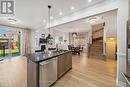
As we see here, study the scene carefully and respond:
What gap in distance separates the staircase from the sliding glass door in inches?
305

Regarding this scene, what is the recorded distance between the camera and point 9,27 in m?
10.4

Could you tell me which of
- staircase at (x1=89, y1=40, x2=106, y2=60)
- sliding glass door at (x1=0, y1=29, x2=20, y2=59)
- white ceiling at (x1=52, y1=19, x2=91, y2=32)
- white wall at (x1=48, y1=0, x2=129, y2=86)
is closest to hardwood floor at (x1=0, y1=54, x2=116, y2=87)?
white wall at (x1=48, y1=0, x2=129, y2=86)

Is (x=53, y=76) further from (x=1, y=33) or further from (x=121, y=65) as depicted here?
(x=1, y=33)

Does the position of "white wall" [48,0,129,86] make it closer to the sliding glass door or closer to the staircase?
the staircase

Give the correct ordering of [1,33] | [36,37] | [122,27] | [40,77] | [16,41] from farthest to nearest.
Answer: [36,37], [16,41], [1,33], [122,27], [40,77]

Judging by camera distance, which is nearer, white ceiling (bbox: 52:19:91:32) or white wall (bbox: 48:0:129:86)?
white wall (bbox: 48:0:129:86)

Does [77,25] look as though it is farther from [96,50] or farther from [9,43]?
[9,43]

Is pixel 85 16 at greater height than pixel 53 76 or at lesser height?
greater

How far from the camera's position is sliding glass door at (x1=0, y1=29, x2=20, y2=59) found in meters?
9.92

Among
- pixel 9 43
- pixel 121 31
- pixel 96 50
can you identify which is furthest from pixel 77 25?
pixel 9 43

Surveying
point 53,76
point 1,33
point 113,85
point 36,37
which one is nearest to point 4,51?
point 1,33

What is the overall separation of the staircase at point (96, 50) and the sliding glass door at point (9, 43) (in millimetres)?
7751

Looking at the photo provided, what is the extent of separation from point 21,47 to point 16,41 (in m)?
0.82

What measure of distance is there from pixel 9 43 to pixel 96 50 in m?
8.51
